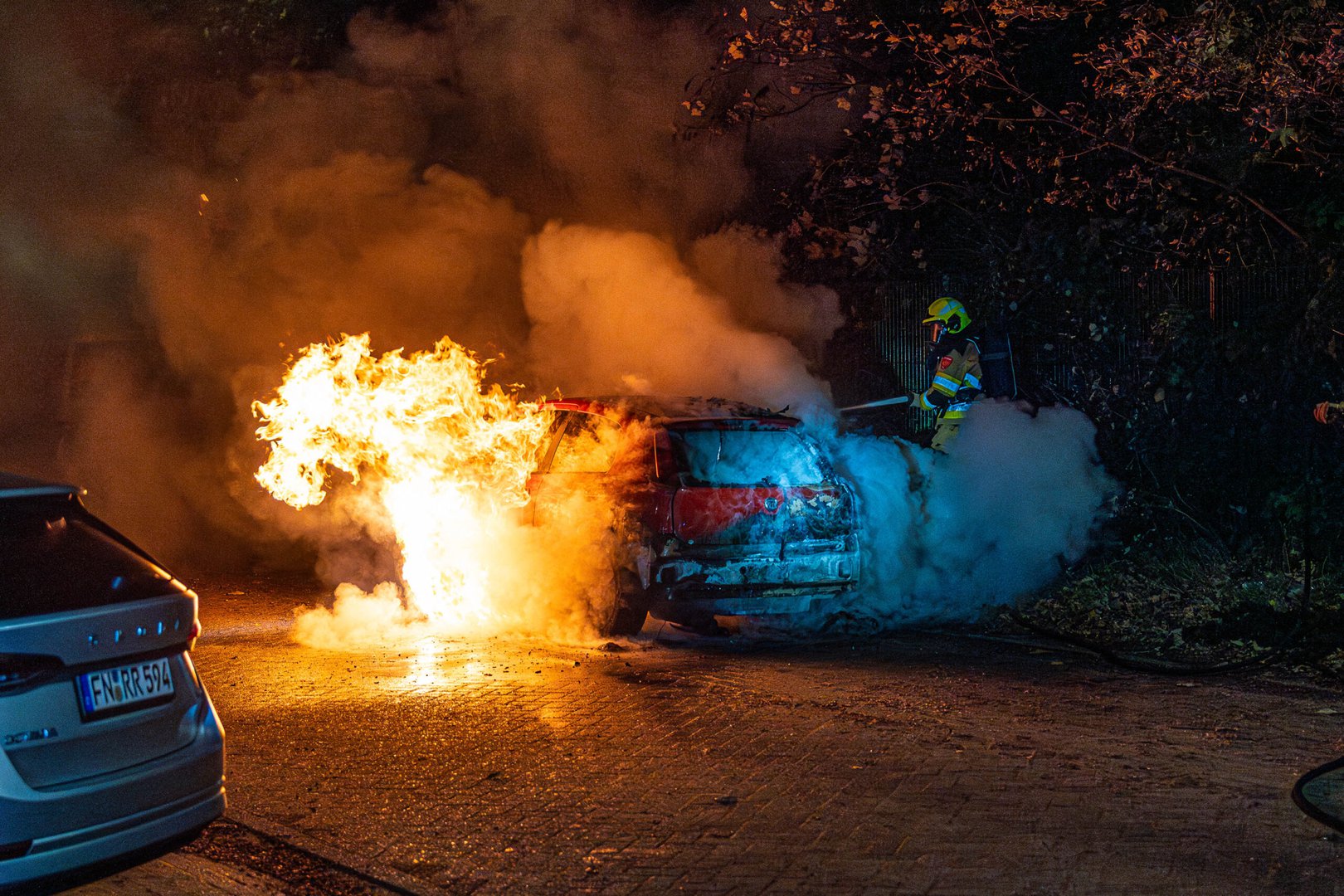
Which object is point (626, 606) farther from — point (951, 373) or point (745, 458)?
point (951, 373)

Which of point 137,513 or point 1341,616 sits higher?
point 137,513

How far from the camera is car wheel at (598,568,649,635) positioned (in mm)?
8867

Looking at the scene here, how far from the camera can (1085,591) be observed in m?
10.4

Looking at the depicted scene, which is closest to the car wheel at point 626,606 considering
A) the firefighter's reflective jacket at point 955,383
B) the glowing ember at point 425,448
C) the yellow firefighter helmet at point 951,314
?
the glowing ember at point 425,448

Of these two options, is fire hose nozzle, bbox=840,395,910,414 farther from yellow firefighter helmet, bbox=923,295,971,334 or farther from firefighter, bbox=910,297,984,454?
yellow firefighter helmet, bbox=923,295,971,334

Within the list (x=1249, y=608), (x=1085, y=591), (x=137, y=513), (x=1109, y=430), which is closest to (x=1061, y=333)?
(x=1109, y=430)

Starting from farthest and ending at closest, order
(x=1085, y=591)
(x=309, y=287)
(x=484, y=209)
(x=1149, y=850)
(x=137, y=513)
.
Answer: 1. (x=137, y=513)
2. (x=309, y=287)
3. (x=484, y=209)
4. (x=1085, y=591)
5. (x=1149, y=850)

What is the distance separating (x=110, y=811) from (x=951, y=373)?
955 cm

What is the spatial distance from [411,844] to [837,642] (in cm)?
466

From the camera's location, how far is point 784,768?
596cm

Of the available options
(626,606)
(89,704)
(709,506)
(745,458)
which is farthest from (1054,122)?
(89,704)

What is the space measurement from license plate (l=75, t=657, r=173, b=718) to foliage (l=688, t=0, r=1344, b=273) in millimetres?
7984

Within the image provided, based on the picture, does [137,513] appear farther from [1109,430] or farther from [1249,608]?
[1249,608]

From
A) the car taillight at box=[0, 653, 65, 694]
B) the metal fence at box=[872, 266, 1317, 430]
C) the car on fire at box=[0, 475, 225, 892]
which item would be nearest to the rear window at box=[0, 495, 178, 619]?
the car on fire at box=[0, 475, 225, 892]
